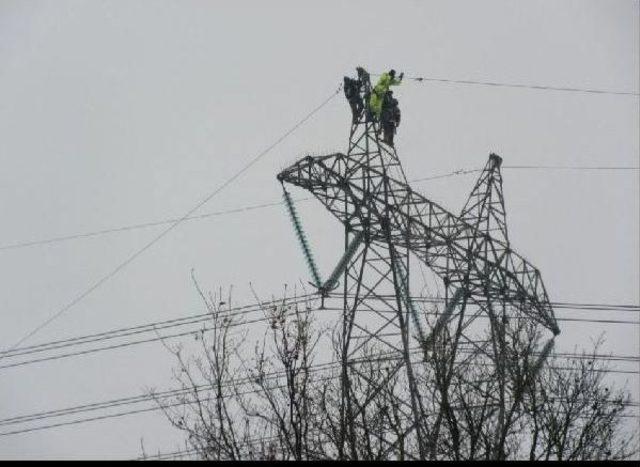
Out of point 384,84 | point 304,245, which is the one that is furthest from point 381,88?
point 304,245

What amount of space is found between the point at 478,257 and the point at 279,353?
7688 millimetres

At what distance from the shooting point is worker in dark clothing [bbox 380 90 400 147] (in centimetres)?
1733

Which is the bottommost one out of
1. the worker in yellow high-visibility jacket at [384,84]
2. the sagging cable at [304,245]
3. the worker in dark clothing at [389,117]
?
the sagging cable at [304,245]

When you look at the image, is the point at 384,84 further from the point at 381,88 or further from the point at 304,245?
the point at 304,245

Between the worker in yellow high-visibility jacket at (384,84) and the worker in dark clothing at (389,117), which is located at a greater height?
the worker in yellow high-visibility jacket at (384,84)

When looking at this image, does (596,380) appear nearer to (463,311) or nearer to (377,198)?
(463,311)

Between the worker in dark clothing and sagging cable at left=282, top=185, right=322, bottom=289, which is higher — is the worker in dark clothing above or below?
above

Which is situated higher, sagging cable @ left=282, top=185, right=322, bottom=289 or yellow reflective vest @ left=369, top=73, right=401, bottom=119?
yellow reflective vest @ left=369, top=73, right=401, bottom=119

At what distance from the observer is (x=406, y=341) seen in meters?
14.0

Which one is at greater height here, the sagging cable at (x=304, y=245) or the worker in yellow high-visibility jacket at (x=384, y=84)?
the worker in yellow high-visibility jacket at (x=384, y=84)

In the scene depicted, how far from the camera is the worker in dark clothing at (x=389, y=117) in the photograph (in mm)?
17328

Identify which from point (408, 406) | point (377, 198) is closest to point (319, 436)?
point (408, 406)

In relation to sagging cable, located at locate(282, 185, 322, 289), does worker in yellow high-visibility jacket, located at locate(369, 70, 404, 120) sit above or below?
above

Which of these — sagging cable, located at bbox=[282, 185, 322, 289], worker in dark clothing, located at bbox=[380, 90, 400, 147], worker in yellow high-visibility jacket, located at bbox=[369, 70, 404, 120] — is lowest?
sagging cable, located at bbox=[282, 185, 322, 289]
